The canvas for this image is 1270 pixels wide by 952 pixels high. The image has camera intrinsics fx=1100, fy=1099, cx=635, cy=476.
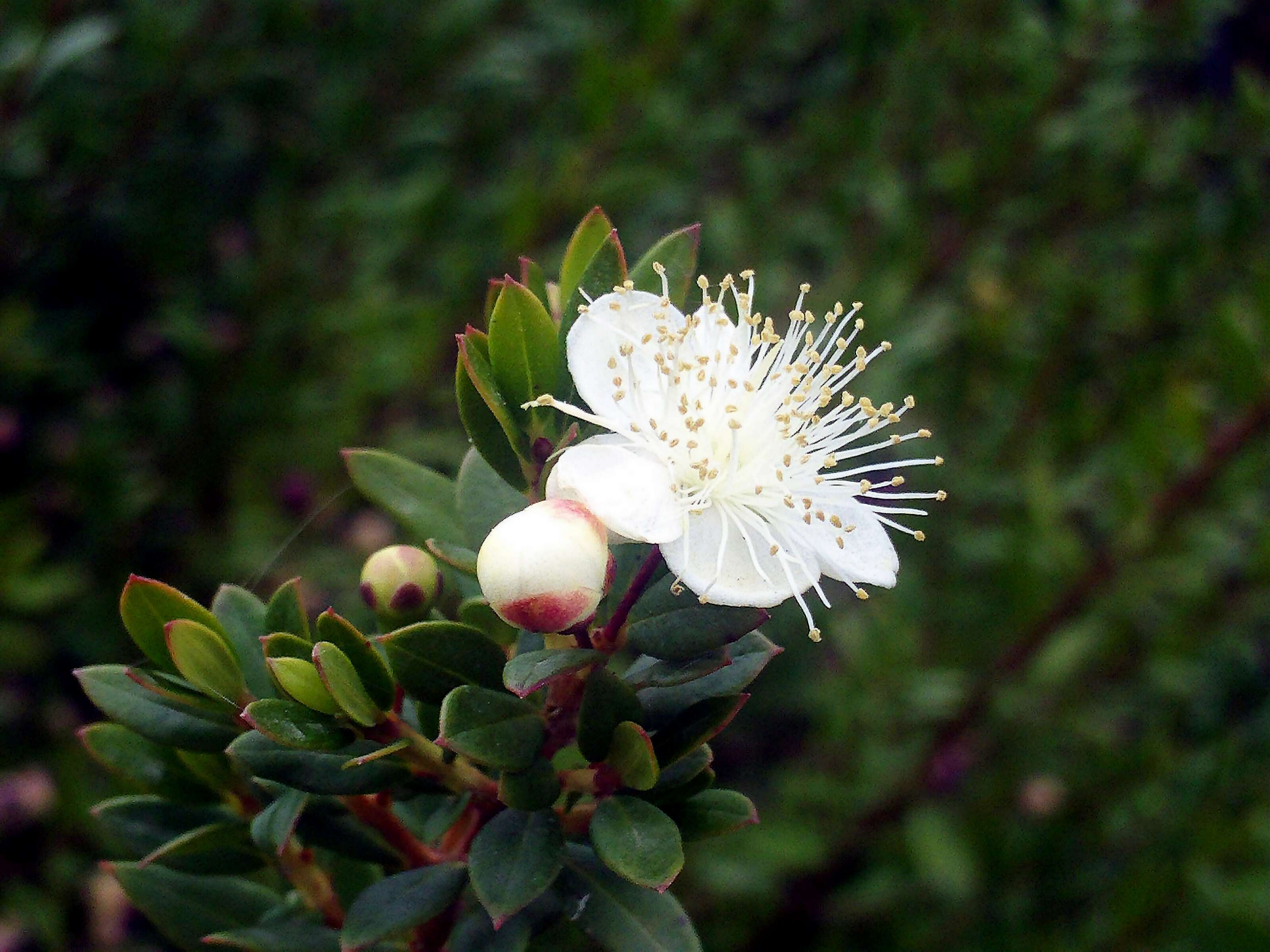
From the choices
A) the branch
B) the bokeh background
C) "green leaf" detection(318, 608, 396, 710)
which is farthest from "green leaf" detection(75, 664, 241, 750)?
the branch

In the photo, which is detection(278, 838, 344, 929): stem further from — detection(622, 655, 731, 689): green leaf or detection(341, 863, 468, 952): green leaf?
detection(622, 655, 731, 689): green leaf

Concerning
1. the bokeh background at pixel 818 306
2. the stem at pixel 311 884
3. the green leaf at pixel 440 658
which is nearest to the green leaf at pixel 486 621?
the green leaf at pixel 440 658

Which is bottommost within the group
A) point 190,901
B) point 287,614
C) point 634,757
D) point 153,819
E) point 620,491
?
point 190,901

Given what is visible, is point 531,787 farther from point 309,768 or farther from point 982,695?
point 982,695

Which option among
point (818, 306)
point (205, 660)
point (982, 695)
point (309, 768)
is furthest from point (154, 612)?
point (818, 306)

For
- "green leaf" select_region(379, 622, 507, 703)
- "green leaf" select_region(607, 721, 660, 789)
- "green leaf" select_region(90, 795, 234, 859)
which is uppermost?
"green leaf" select_region(379, 622, 507, 703)
